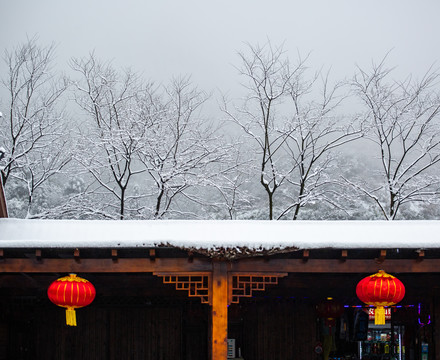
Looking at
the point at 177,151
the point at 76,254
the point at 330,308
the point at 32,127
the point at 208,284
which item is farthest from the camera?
the point at 177,151

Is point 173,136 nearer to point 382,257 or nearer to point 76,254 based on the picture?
point 76,254

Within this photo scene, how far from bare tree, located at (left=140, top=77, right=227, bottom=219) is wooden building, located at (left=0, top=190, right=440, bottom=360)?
827cm

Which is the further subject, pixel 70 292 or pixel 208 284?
pixel 208 284

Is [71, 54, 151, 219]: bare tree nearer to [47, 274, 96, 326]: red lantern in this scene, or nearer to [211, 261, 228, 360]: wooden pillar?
[47, 274, 96, 326]: red lantern

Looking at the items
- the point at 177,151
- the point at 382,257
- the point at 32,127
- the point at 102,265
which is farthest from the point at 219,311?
the point at 32,127

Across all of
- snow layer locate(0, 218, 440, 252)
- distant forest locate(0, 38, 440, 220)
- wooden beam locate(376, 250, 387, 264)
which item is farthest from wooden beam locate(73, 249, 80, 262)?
distant forest locate(0, 38, 440, 220)

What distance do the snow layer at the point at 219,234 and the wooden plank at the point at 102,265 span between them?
439 millimetres

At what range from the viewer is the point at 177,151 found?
2388cm

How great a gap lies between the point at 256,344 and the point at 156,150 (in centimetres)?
1115

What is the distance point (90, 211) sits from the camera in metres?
22.0

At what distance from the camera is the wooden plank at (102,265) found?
9148mm

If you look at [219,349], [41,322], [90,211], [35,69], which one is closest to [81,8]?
[35,69]

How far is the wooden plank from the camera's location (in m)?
9.15

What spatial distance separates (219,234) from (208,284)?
0.91 metres
